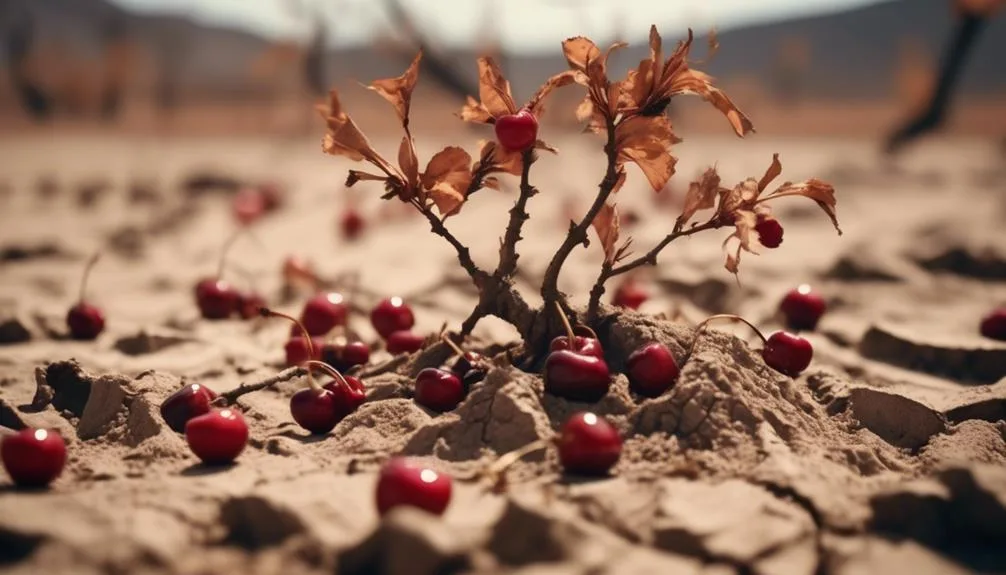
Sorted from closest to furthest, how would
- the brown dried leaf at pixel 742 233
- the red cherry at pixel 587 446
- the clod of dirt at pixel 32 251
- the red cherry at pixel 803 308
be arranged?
the red cherry at pixel 587 446 < the brown dried leaf at pixel 742 233 < the red cherry at pixel 803 308 < the clod of dirt at pixel 32 251

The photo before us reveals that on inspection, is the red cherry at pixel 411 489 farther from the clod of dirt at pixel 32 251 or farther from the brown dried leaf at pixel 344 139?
the clod of dirt at pixel 32 251

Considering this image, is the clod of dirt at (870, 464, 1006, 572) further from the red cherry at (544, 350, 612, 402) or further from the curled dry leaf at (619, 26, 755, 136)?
the curled dry leaf at (619, 26, 755, 136)

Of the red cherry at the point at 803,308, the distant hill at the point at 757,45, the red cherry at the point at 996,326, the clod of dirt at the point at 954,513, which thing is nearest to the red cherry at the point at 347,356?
the clod of dirt at the point at 954,513

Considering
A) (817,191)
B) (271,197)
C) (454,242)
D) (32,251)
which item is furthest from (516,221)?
(271,197)

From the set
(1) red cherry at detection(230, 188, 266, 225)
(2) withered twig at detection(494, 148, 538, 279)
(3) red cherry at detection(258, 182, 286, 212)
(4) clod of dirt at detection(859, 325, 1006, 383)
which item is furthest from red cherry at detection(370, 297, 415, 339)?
(3) red cherry at detection(258, 182, 286, 212)

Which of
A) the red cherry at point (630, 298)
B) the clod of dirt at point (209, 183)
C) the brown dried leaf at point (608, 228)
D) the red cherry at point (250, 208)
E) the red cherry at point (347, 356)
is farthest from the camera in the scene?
the clod of dirt at point (209, 183)

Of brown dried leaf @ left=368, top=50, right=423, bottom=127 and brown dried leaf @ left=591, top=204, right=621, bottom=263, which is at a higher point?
brown dried leaf @ left=368, top=50, right=423, bottom=127

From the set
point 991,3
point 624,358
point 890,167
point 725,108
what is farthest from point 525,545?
point 890,167
